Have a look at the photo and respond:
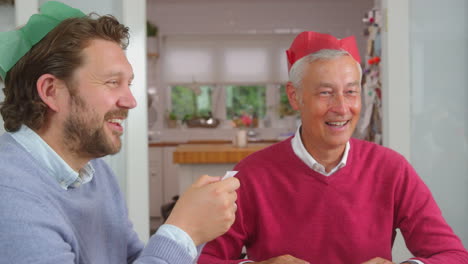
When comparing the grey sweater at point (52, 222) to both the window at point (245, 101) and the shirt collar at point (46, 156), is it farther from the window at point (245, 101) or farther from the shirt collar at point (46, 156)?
the window at point (245, 101)

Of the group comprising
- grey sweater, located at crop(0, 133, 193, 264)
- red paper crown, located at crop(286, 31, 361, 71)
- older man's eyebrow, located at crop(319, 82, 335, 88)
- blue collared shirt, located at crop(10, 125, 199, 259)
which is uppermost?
red paper crown, located at crop(286, 31, 361, 71)

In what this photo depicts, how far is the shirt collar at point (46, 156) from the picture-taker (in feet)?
3.41

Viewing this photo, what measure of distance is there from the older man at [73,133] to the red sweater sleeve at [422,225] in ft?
2.21

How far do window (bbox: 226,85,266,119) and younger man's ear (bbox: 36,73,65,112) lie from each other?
20.7 ft

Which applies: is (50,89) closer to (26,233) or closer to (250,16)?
(26,233)

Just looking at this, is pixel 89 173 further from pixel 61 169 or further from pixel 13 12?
pixel 13 12

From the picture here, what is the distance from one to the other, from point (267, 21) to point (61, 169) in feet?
21.2

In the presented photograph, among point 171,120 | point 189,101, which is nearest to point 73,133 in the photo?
point 171,120

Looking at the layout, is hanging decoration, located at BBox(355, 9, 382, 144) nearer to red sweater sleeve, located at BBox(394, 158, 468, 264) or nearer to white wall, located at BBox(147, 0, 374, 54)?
red sweater sleeve, located at BBox(394, 158, 468, 264)

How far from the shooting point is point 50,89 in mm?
1094

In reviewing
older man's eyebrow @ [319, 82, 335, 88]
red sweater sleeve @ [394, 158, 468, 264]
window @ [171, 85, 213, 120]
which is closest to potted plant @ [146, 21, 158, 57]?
window @ [171, 85, 213, 120]

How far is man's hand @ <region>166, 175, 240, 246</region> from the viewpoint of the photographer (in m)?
0.99

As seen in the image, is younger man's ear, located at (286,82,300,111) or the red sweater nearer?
the red sweater

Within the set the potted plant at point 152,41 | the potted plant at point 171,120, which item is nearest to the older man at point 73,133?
the potted plant at point 152,41
